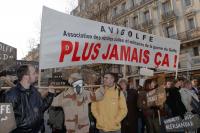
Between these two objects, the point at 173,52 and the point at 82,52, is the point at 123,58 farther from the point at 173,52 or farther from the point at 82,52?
the point at 173,52

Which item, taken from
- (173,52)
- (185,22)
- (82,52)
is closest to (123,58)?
(82,52)

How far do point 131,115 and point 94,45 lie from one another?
1.99 meters

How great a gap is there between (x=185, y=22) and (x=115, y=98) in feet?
85.2

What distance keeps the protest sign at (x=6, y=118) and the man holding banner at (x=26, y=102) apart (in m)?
0.13

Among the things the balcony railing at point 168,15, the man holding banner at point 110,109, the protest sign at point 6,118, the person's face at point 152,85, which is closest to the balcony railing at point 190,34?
the balcony railing at point 168,15

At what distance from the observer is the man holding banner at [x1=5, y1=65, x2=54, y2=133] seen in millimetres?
2959

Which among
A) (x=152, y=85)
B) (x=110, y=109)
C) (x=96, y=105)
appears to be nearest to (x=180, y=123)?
(x=152, y=85)

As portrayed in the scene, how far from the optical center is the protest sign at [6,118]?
269cm

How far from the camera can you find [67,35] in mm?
4934

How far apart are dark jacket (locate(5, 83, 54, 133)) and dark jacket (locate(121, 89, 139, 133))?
328 centimetres

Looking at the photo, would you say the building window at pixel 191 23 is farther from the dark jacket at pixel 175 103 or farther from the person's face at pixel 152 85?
the person's face at pixel 152 85

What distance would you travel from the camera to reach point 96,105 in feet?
14.3

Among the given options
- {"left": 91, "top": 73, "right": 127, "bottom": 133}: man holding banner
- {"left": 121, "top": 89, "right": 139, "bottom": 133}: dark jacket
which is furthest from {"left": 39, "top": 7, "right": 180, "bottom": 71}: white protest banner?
{"left": 91, "top": 73, "right": 127, "bottom": 133}: man holding banner

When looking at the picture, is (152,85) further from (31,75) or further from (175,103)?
(31,75)
